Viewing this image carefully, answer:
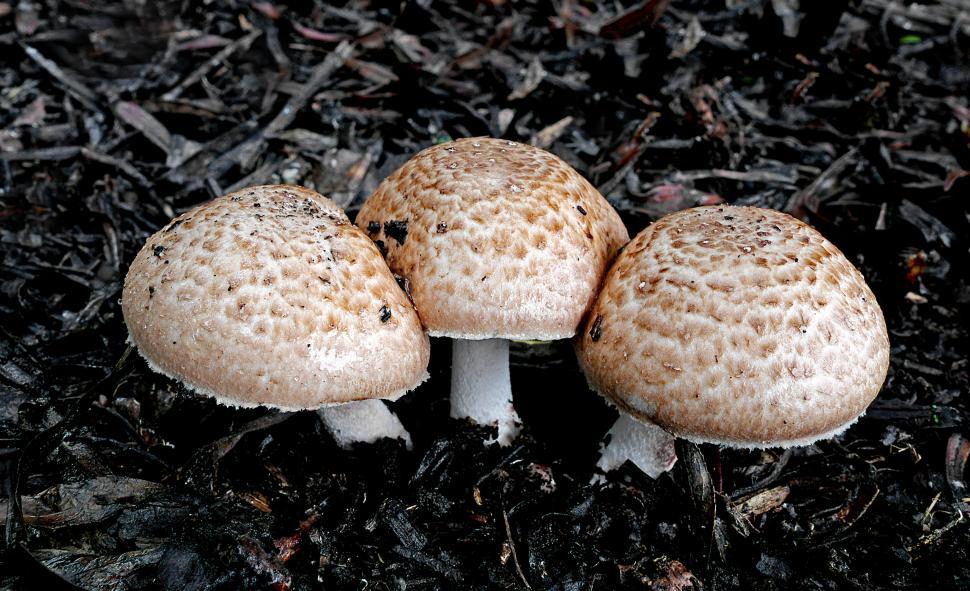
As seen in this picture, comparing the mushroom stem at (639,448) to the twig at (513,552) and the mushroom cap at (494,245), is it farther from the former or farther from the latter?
the mushroom cap at (494,245)

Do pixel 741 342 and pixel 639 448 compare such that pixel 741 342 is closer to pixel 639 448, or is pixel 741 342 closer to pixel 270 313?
pixel 639 448

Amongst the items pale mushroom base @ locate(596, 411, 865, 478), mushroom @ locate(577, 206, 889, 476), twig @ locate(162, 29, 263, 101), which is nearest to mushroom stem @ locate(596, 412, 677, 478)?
pale mushroom base @ locate(596, 411, 865, 478)

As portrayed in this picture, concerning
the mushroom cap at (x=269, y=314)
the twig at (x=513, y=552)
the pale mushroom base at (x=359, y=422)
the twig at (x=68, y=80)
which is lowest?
the twig at (x=513, y=552)

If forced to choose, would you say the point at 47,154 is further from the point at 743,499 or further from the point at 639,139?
the point at 743,499

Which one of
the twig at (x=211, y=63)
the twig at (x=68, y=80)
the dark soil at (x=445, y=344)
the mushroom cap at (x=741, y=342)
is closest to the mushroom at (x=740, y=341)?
the mushroom cap at (x=741, y=342)

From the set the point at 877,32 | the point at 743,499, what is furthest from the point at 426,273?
the point at 877,32

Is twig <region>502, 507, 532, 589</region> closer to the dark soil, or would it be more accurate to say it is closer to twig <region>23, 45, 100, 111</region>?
the dark soil
